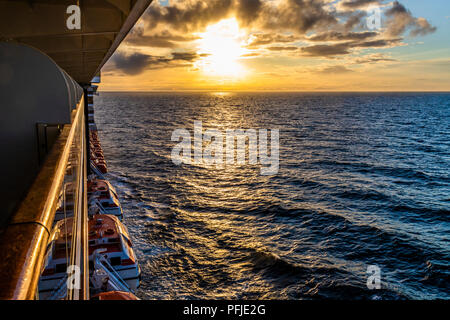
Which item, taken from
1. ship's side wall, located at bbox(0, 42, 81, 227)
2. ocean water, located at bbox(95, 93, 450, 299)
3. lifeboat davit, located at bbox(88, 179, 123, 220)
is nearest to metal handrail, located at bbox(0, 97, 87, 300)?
ship's side wall, located at bbox(0, 42, 81, 227)

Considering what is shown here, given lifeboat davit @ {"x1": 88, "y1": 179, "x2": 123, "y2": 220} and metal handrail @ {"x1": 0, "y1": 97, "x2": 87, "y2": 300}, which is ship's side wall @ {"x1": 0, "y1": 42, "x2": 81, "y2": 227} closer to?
metal handrail @ {"x1": 0, "y1": 97, "x2": 87, "y2": 300}

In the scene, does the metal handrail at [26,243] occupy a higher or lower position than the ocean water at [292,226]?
higher

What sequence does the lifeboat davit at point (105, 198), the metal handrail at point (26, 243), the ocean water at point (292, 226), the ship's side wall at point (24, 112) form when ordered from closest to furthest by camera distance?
the metal handrail at point (26, 243)
the ship's side wall at point (24, 112)
the ocean water at point (292, 226)
the lifeboat davit at point (105, 198)

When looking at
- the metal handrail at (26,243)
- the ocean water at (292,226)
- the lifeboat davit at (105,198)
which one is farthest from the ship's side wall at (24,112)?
the lifeboat davit at (105,198)

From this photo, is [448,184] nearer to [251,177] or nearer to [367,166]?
[367,166]

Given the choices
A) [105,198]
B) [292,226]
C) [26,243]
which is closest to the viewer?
[26,243]

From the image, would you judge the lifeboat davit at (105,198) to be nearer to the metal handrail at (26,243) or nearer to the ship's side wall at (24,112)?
the ship's side wall at (24,112)

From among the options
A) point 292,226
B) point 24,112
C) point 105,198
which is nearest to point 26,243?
point 24,112

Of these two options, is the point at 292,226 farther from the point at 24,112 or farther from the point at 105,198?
the point at 24,112

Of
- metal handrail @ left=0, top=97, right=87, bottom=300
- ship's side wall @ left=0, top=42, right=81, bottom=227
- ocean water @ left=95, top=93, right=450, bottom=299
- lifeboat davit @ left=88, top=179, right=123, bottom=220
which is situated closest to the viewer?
metal handrail @ left=0, top=97, right=87, bottom=300

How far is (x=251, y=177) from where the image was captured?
36.0 meters

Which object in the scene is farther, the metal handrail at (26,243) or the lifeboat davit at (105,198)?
the lifeboat davit at (105,198)
